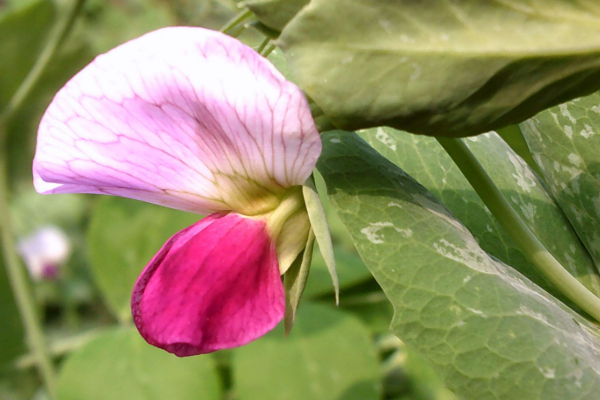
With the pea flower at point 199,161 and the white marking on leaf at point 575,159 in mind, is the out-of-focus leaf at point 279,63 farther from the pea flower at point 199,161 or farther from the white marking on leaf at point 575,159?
the white marking on leaf at point 575,159

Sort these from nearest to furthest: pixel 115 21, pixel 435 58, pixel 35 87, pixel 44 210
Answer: pixel 435 58 < pixel 35 87 < pixel 44 210 < pixel 115 21

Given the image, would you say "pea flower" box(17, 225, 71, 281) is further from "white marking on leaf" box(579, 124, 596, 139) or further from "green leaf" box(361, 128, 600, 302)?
"white marking on leaf" box(579, 124, 596, 139)

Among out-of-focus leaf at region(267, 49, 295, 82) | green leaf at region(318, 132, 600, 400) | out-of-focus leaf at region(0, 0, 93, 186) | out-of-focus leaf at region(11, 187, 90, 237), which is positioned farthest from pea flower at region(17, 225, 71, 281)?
green leaf at region(318, 132, 600, 400)

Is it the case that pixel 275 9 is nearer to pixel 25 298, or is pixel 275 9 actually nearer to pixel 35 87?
pixel 25 298

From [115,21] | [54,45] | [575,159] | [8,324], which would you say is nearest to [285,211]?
[575,159]

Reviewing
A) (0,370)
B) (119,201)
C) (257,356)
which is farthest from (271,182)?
(0,370)

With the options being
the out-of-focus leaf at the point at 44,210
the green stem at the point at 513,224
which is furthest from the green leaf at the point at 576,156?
the out-of-focus leaf at the point at 44,210

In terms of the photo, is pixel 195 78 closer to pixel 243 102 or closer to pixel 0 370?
pixel 243 102
